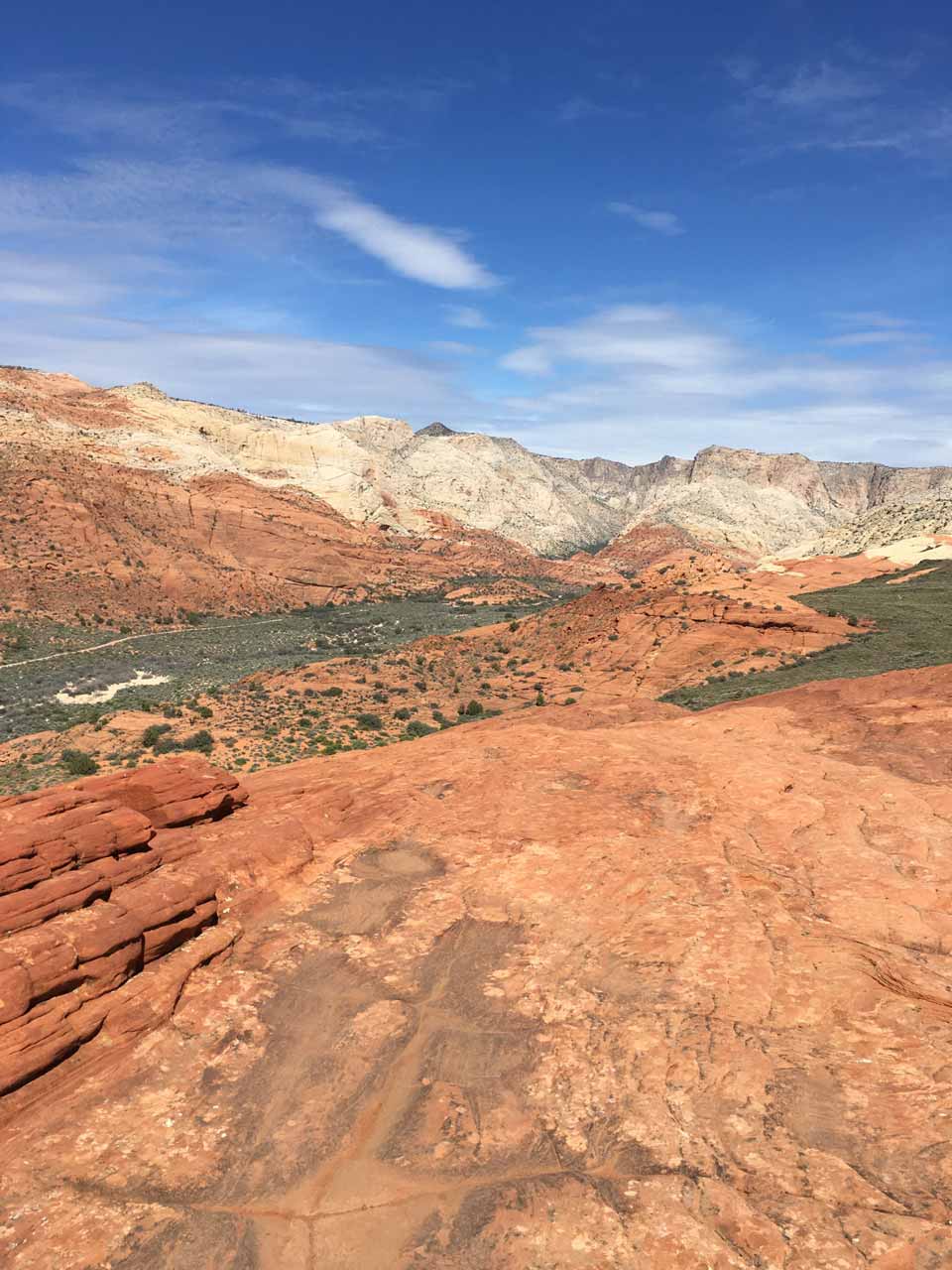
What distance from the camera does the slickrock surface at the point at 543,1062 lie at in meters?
6.49

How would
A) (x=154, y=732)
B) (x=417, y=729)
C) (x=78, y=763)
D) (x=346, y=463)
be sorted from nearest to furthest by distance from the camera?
1. (x=78, y=763)
2. (x=154, y=732)
3. (x=417, y=729)
4. (x=346, y=463)

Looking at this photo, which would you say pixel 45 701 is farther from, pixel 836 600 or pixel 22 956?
pixel 836 600

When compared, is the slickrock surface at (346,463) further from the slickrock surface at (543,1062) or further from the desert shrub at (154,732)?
the slickrock surface at (543,1062)

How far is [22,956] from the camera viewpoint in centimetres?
873

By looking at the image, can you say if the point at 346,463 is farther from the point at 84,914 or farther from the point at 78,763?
the point at 84,914

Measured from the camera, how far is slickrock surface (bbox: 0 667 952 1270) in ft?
21.3

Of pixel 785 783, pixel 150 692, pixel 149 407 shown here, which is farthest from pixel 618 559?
pixel 785 783

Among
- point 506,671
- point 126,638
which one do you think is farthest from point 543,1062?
point 126,638

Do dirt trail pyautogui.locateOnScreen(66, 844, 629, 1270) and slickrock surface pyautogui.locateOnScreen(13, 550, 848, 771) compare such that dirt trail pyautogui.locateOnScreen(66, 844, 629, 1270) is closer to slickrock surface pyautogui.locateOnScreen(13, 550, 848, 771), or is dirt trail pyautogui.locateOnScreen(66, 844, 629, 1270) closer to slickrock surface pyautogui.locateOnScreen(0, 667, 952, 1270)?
slickrock surface pyautogui.locateOnScreen(0, 667, 952, 1270)

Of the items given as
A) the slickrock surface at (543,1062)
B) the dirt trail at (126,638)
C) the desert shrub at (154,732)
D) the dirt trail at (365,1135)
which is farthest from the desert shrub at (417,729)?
the dirt trail at (126,638)

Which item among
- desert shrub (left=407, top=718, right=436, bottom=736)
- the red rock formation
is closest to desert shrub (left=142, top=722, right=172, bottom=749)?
desert shrub (left=407, top=718, right=436, bottom=736)

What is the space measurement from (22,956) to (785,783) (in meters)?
14.1

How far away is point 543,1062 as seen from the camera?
28.1 feet

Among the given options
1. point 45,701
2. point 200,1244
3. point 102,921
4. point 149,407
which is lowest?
point 45,701
